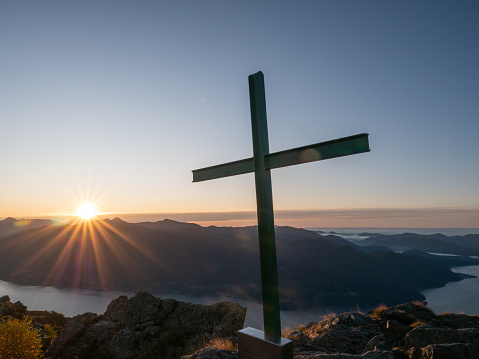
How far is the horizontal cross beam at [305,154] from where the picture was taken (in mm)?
4477

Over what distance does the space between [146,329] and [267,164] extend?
9786 mm

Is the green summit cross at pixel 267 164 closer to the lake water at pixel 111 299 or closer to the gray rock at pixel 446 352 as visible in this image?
the gray rock at pixel 446 352

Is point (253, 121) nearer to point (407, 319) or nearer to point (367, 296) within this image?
point (407, 319)

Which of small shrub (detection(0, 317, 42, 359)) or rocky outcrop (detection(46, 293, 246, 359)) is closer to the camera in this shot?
rocky outcrop (detection(46, 293, 246, 359))

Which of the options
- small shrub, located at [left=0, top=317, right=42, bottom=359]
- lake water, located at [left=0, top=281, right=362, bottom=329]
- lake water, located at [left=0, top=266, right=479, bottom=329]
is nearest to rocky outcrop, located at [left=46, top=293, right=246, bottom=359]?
small shrub, located at [left=0, top=317, right=42, bottom=359]

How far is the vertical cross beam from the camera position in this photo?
17.2 ft

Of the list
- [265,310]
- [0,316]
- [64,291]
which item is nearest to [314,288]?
[64,291]

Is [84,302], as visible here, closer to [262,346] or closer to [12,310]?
[12,310]

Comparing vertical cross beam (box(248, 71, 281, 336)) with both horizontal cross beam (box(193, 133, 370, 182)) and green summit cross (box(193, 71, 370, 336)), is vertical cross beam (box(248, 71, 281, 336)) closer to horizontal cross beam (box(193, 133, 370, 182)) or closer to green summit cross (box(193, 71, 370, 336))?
green summit cross (box(193, 71, 370, 336))

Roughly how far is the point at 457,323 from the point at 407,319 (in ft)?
5.72

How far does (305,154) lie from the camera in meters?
5.04

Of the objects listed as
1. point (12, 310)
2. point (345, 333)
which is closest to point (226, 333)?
point (345, 333)

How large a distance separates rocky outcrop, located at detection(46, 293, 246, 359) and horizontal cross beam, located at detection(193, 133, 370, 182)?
21.1ft

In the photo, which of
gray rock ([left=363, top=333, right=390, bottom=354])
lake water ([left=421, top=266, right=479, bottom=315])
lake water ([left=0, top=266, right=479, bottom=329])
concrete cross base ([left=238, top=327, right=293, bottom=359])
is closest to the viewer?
concrete cross base ([left=238, top=327, right=293, bottom=359])
